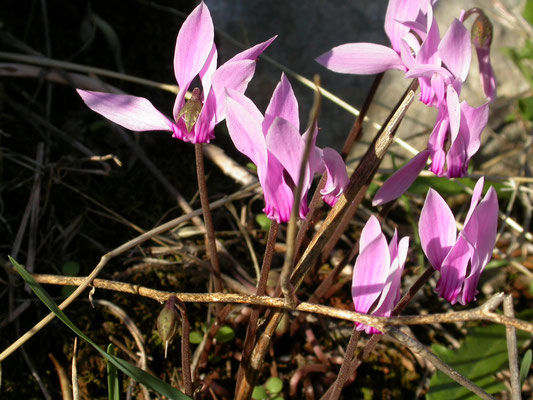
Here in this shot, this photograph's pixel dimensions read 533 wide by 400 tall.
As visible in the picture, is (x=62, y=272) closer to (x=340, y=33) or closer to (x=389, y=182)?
(x=389, y=182)

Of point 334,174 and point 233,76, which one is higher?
point 233,76

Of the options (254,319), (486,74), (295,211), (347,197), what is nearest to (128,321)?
(254,319)

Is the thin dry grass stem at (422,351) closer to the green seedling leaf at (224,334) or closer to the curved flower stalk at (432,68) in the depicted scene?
the curved flower stalk at (432,68)

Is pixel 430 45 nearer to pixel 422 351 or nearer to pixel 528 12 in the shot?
pixel 422 351

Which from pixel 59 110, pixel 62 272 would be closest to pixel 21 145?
pixel 59 110

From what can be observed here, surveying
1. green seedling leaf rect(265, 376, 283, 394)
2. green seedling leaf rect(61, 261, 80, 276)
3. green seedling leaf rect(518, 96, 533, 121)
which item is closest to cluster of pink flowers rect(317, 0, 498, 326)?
green seedling leaf rect(265, 376, 283, 394)

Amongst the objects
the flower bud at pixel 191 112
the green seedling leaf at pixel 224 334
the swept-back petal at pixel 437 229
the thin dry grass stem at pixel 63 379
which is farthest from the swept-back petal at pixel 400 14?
the thin dry grass stem at pixel 63 379
